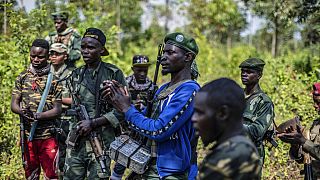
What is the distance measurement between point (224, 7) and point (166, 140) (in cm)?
2169

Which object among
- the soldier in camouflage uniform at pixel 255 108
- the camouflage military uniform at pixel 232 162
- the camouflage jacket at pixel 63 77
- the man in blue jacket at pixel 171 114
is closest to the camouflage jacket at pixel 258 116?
the soldier in camouflage uniform at pixel 255 108

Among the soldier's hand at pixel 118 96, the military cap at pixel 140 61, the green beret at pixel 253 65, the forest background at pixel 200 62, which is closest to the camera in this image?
the soldier's hand at pixel 118 96

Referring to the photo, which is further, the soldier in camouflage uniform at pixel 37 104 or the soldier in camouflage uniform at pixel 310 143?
the soldier in camouflage uniform at pixel 37 104

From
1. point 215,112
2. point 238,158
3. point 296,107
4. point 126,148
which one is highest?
point 215,112

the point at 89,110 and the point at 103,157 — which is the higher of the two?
the point at 89,110

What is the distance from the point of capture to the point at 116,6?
85.5ft

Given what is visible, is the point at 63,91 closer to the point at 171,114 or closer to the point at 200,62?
the point at 171,114

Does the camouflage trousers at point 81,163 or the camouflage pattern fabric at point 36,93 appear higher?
the camouflage pattern fabric at point 36,93

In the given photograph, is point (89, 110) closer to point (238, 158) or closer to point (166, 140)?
point (166, 140)

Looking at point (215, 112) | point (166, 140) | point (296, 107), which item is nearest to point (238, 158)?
point (215, 112)

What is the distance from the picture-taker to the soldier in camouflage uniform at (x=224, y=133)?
236 cm

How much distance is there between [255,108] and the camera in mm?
4891

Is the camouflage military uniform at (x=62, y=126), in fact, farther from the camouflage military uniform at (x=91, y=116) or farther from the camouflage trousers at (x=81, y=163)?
the camouflage trousers at (x=81, y=163)

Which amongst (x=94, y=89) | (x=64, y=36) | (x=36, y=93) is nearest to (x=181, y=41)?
(x=94, y=89)
